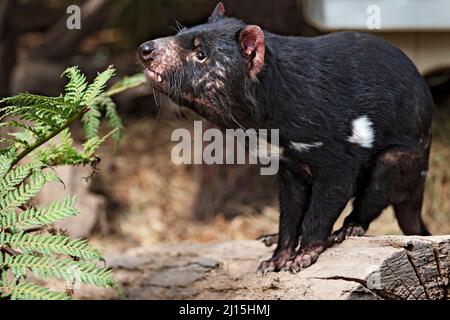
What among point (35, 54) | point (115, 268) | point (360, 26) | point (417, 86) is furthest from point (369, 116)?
point (35, 54)

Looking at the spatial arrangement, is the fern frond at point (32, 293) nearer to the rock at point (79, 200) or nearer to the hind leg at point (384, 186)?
the hind leg at point (384, 186)

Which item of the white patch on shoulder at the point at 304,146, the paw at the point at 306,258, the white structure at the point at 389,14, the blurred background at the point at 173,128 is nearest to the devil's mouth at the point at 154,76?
the white patch on shoulder at the point at 304,146

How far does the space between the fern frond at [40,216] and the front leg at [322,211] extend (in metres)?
1.11

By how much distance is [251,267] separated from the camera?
4.11 metres

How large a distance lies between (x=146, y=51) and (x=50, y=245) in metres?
0.98

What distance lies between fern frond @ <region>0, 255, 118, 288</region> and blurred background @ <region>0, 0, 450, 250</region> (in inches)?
88.4

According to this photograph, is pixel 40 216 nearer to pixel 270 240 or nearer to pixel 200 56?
pixel 200 56

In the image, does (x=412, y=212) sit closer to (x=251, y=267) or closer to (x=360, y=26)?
(x=251, y=267)

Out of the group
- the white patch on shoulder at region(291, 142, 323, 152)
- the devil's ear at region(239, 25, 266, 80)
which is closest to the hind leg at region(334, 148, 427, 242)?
the white patch on shoulder at region(291, 142, 323, 152)

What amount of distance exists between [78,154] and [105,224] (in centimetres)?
269

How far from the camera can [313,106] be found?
3660 millimetres

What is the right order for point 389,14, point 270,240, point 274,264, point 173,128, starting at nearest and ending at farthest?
point 274,264 → point 270,240 → point 389,14 → point 173,128

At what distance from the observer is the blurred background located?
592cm

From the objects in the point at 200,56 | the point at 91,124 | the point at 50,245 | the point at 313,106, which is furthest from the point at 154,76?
the point at 50,245
